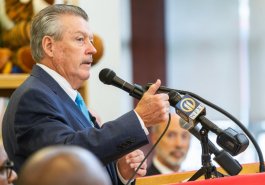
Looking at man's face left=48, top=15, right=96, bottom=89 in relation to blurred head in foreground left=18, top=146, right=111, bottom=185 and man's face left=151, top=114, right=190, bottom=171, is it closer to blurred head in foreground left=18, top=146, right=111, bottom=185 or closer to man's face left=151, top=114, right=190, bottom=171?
blurred head in foreground left=18, top=146, right=111, bottom=185

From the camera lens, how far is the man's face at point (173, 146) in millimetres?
4156

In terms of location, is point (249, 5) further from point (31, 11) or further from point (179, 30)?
point (31, 11)

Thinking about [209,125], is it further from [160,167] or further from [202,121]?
[160,167]

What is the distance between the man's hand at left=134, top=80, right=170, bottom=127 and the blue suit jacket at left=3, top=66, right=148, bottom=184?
1.3 inches

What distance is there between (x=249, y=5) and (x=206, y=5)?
367mm

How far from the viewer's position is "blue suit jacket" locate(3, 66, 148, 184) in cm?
183

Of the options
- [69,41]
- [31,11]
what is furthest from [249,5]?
[69,41]

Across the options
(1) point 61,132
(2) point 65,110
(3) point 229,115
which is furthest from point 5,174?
(3) point 229,115

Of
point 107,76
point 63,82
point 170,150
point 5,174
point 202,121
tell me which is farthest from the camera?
point 170,150

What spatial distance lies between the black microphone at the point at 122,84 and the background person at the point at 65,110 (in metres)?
0.03

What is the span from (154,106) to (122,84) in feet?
0.36

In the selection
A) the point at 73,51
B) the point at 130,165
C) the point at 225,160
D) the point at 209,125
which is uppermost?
the point at 73,51

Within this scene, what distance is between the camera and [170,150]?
423 cm

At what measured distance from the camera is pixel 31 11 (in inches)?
120
